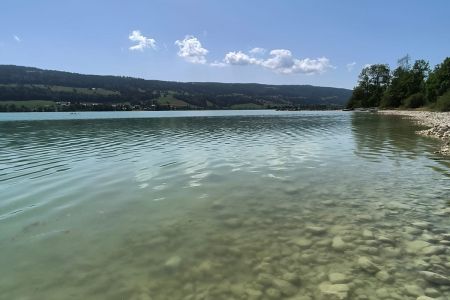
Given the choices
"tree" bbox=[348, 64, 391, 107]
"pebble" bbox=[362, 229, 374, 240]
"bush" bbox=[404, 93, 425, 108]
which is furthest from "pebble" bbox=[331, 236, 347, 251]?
"tree" bbox=[348, 64, 391, 107]

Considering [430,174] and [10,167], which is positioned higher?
[430,174]

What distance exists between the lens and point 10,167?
2164 centimetres

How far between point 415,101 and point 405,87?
59.7 ft

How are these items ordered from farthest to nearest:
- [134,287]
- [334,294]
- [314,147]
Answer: [314,147] < [134,287] < [334,294]

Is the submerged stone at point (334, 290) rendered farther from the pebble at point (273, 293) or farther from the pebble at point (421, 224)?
the pebble at point (421, 224)

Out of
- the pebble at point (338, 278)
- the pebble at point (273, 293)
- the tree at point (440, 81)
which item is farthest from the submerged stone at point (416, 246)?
the tree at point (440, 81)

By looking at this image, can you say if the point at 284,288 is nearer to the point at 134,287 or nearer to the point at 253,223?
the point at 134,287

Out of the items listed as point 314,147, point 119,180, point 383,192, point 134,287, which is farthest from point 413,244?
point 314,147

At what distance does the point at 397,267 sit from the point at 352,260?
2.95 feet

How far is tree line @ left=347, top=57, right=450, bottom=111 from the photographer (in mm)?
109000

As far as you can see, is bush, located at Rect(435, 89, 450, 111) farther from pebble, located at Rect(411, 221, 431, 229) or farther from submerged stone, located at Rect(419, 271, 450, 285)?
submerged stone, located at Rect(419, 271, 450, 285)

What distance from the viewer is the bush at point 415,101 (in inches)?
4838

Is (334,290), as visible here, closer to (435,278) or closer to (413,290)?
(413,290)

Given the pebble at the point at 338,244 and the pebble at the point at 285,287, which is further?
the pebble at the point at 338,244
